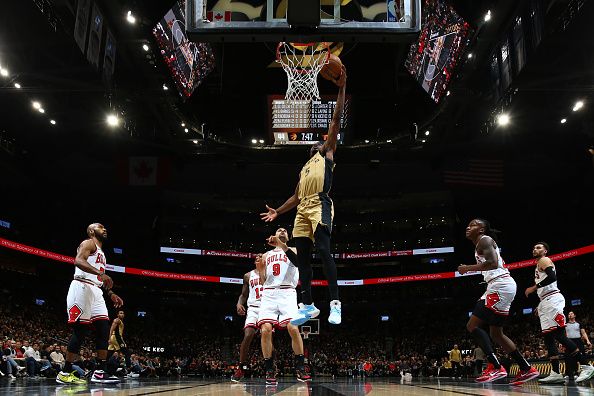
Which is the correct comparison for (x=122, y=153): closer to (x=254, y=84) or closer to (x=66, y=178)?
(x=66, y=178)

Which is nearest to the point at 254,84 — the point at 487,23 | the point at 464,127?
the point at 487,23

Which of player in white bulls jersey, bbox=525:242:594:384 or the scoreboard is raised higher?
the scoreboard

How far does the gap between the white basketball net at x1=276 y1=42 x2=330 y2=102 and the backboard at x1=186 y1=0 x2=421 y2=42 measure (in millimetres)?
3812

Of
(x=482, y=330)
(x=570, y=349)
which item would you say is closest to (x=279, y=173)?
(x=570, y=349)

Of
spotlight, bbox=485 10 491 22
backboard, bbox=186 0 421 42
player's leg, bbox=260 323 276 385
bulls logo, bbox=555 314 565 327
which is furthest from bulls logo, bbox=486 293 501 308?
spotlight, bbox=485 10 491 22

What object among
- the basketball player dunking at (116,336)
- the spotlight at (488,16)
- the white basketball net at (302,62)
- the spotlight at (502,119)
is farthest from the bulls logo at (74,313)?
the spotlight at (502,119)

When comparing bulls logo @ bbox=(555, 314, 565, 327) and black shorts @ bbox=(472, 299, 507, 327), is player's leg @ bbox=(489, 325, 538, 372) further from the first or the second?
bulls logo @ bbox=(555, 314, 565, 327)

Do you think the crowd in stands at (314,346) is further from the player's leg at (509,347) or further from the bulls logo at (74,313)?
the bulls logo at (74,313)

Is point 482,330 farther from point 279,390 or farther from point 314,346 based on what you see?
point 314,346

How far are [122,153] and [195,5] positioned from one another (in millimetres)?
21256

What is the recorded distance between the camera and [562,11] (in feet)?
42.8

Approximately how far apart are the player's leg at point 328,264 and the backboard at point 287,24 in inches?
77.9

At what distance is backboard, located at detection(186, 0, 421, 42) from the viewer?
556 centimetres

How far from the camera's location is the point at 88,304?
643cm
